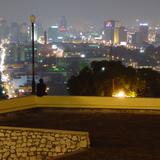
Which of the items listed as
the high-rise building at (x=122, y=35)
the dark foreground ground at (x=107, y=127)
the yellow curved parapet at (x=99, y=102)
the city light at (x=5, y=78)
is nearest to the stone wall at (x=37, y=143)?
the dark foreground ground at (x=107, y=127)

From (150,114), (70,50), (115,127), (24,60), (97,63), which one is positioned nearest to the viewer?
(115,127)

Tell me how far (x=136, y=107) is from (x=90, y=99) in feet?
4.82

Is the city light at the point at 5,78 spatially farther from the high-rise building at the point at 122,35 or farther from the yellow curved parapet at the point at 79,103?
the yellow curved parapet at the point at 79,103

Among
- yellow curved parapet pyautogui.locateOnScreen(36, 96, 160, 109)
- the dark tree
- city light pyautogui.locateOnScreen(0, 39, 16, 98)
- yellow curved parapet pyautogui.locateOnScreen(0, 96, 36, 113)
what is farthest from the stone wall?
city light pyautogui.locateOnScreen(0, 39, 16, 98)

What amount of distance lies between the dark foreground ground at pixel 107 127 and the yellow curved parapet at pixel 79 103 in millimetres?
263

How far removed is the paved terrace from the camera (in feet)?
39.7

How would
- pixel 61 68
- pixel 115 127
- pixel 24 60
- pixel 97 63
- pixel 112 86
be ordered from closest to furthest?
pixel 115 127 → pixel 112 86 → pixel 97 63 → pixel 61 68 → pixel 24 60

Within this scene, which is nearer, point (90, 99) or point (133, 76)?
point (90, 99)

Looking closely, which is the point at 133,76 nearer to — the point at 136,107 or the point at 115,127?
the point at 136,107

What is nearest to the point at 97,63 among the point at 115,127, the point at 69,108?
the point at 69,108

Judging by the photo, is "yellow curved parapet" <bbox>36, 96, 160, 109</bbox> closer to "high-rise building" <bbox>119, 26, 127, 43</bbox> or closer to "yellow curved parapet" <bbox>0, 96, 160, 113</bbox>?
"yellow curved parapet" <bbox>0, 96, 160, 113</bbox>

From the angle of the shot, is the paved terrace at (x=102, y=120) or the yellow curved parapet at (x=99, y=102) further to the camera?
the yellow curved parapet at (x=99, y=102)

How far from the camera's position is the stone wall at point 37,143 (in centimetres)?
1252

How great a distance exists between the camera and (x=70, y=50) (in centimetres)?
15238
